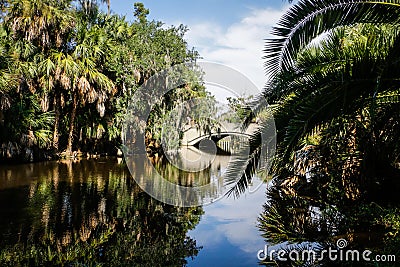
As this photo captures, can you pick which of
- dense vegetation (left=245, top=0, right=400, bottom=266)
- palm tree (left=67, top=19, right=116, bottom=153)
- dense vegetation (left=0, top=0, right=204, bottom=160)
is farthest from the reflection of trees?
palm tree (left=67, top=19, right=116, bottom=153)

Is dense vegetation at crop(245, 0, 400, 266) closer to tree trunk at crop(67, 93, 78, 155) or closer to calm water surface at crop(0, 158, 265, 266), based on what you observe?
calm water surface at crop(0, 158, 265, 266)

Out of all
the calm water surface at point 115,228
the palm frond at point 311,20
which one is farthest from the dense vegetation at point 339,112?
the calm water surface at point 115,228

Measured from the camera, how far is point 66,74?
1845 cm

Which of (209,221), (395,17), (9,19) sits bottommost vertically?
(209,221)

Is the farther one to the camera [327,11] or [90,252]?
[90,252]

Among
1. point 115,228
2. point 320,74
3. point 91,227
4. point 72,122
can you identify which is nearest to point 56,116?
point 72,122

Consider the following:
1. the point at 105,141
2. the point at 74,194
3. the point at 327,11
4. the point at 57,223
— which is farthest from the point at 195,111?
the point at 327,11

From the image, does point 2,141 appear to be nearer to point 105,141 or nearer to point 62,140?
point 62,140

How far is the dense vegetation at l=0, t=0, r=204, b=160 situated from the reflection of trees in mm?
6147

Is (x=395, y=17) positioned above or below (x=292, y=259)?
above

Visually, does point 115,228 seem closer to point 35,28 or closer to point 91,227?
point 91,227

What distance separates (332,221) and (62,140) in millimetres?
18109

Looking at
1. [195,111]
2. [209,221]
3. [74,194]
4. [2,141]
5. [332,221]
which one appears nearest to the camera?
[332,221]

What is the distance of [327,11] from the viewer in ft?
15.4
